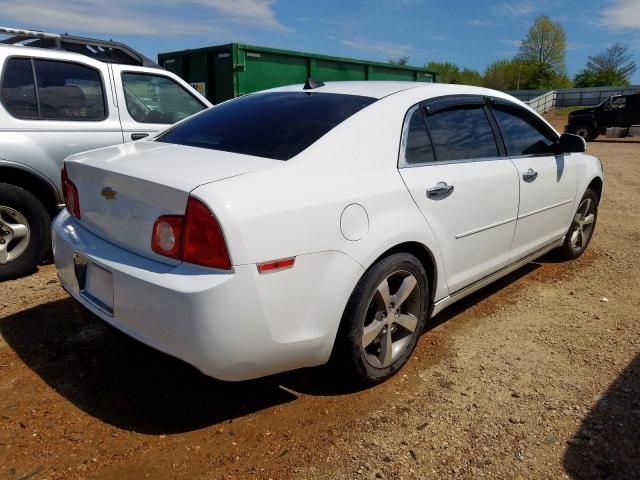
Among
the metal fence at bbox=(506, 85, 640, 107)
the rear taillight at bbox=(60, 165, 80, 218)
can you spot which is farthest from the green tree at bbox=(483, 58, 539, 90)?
the rear taillight at bbox=(60, 165, 80, 218)

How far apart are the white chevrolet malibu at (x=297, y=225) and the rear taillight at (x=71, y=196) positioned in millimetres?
19

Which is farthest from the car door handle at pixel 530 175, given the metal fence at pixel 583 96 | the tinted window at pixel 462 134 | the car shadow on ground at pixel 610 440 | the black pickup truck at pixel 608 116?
the metal fence at pixel 583 96

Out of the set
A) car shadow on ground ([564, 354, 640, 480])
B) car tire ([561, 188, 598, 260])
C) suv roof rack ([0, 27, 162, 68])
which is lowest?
car shadow on ground ([564, 354, 640, 480])

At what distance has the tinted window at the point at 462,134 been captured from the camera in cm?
304

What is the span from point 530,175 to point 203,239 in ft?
8.49

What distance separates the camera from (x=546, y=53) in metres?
72.8

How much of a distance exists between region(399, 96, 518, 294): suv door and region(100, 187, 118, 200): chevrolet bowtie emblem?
143cm

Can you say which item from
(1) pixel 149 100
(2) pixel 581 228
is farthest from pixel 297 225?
(2) pixel 581 228

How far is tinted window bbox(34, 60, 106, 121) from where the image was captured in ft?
14.2

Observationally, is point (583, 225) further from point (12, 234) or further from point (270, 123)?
point (12, 234)

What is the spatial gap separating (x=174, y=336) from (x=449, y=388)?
60.0 inches

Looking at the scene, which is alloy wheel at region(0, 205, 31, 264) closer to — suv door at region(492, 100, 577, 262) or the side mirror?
suv door at region(492, 100, 577, 262)

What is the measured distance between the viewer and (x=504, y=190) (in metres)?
3.38

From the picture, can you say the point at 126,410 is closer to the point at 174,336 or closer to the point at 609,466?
the point at 174,336
